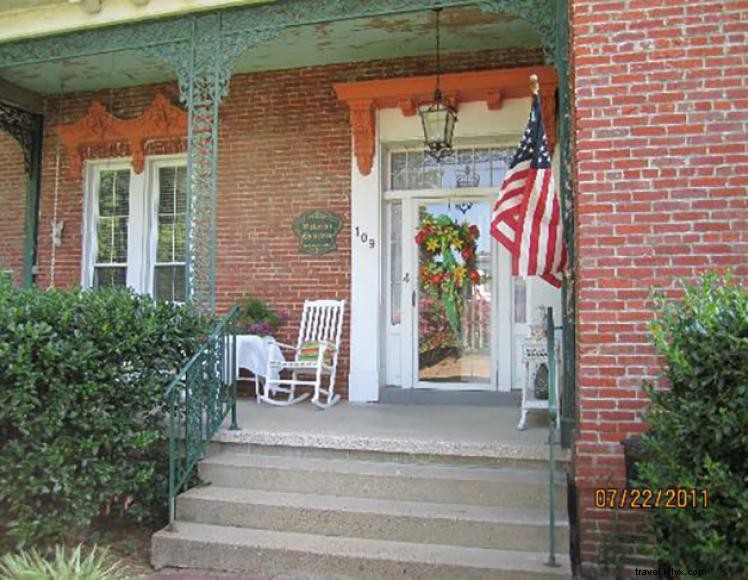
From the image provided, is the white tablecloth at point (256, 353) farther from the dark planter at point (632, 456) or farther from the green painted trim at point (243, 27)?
the dark planter at point (632, 456)

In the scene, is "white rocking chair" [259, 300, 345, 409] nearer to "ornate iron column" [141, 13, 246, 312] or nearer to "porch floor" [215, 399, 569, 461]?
"porch floor" [215, 399, 569, 461]

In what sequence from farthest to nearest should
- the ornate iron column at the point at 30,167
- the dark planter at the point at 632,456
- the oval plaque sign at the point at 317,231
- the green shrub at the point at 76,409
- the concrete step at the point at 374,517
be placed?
the ornate iron column at the point at 30,167 → the oval plaque sign at the point at 317,231 → the green shrub at the point at 76,409 → the concrete step at the point at 374,517 → the dark planter at the point at 632,456

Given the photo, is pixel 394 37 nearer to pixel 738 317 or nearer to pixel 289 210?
pixel 289 210

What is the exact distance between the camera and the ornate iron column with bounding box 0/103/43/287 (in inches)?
334

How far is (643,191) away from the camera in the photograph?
13.8 ft

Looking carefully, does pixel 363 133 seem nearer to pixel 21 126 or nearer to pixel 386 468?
pixel 386 468

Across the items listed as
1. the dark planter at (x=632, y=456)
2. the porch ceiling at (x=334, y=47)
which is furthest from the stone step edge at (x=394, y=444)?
the porch ceiling at (x=334, y=47)

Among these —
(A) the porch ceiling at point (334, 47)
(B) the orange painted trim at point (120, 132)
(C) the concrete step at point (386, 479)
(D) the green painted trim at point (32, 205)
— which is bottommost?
(C) the concrete step at point (386, 479)

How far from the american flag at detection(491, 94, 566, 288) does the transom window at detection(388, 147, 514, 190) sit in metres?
2.48

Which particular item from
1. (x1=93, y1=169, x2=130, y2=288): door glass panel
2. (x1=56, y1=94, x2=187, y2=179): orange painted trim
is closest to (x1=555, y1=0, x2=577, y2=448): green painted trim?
(x1=56, y1=94, x2=187, y2=179): orange painted trim

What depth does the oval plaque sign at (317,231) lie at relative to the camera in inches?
287

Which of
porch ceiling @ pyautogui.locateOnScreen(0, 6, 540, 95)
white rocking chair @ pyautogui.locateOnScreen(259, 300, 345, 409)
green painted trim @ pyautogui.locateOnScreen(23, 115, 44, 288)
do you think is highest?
porch ceiling @ pyautogui.locateOnScreen(0, 6, 540, 95)

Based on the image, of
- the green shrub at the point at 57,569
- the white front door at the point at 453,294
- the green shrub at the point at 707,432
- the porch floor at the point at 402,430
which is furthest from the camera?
the white front door at the point at 453,294
